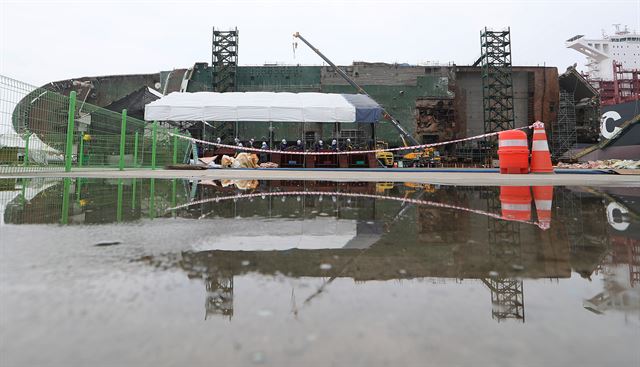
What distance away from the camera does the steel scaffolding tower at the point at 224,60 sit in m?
32.9

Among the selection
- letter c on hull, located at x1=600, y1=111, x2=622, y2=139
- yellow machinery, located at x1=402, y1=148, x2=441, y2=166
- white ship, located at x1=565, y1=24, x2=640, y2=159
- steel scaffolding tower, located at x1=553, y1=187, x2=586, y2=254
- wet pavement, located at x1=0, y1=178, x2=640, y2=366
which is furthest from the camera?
white ship, located at x1=565, y1=24, x2=640, y2=159

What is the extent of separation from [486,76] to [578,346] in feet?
123

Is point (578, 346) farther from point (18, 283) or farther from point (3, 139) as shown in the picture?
point (3, 139)

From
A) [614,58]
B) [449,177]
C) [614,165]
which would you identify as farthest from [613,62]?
[449,177]

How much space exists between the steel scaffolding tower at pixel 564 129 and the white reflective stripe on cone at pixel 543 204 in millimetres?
34498

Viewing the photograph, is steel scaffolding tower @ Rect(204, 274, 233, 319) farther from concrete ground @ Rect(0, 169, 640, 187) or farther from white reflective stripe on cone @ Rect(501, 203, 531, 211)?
concrete ground @ Rect(0, 169, 640, 187)

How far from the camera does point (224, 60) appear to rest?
109ft

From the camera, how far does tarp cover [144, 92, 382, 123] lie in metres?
16.1

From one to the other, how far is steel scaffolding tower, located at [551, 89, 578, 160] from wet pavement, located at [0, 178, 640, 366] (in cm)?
3667

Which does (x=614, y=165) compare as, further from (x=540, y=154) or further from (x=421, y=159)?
(x=421, y=159)

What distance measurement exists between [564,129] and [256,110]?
31010 mm

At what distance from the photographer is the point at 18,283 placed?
1057 millimetres

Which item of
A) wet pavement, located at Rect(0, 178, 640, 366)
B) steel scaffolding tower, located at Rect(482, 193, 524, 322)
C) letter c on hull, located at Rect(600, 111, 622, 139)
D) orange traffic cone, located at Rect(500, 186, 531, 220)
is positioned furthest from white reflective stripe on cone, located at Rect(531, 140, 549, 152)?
letter c on hull, located at Rect(600, 111, 622, 139)

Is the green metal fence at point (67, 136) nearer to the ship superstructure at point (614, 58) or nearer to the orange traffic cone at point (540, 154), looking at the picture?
the orange traffic cone at point (540, 154)
